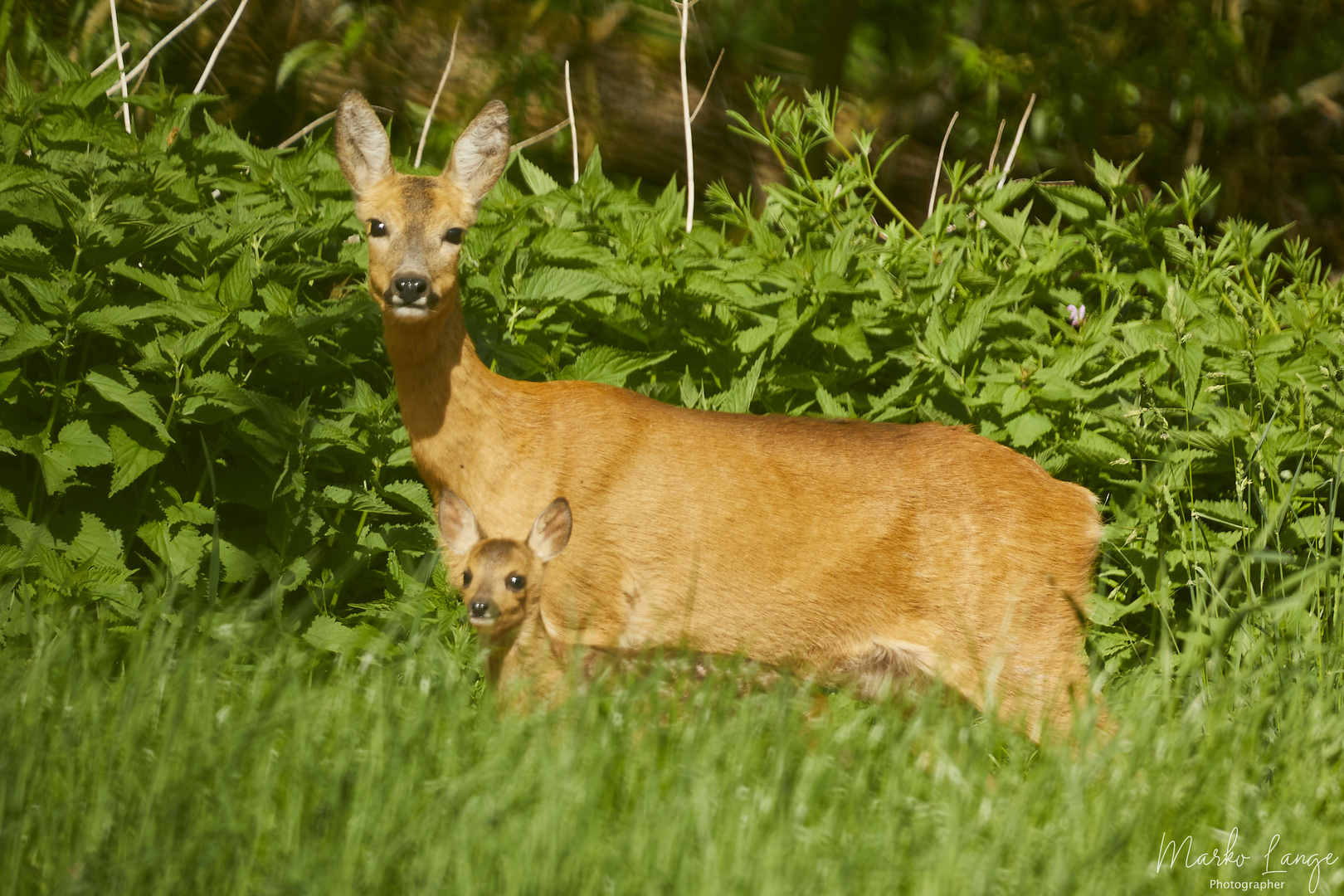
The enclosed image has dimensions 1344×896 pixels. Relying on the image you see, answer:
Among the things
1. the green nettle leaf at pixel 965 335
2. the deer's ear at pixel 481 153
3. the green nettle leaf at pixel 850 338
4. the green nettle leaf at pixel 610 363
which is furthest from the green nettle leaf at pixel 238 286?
the green nettle leaf at pixel 965 335

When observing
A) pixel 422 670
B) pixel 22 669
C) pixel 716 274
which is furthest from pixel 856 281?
pixel 22 669

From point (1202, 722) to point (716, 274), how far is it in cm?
230

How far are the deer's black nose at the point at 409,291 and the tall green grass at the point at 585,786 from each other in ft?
2.90

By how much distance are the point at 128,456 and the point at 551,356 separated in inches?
56.2

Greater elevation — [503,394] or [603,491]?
[503,394]

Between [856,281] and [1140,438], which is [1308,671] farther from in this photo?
[856,281]

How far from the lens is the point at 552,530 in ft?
12.3

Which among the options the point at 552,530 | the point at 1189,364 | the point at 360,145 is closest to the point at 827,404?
the point at 1189,364

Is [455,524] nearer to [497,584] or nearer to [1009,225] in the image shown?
[497,584]

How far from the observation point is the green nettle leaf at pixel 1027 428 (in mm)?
4680

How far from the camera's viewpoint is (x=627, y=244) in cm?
498

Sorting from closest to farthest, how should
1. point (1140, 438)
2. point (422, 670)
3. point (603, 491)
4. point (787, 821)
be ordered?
point (787, 821)
point (422, 670)
point (603, 491)
point (1140, 438)

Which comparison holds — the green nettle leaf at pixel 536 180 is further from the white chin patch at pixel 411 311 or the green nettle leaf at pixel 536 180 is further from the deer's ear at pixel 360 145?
the white chin patch at pixel 411 311
